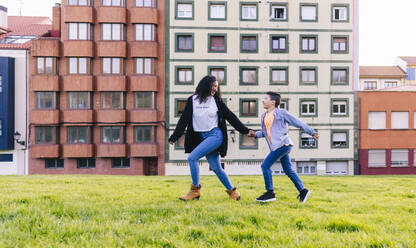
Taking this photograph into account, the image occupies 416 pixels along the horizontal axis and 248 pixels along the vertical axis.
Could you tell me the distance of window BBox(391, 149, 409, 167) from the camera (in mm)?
38531

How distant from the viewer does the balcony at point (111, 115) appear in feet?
116

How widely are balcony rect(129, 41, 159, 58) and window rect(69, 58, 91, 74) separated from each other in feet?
14.7

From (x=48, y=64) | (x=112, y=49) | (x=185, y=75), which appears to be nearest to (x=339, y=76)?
(x=185, y=75)

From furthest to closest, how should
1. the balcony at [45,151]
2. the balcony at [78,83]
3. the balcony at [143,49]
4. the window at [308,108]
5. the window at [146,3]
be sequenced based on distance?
the window at [308,108] < the window at [146,3] < the balcony at [143,49] < the balcony at [78,83] < the balcony at [45,151]

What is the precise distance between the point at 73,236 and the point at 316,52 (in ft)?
126

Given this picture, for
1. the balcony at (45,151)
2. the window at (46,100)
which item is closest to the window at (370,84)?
the window at (46,100)

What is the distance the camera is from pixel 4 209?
476 cm

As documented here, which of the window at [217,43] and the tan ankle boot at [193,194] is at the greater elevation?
the window at [217,43]

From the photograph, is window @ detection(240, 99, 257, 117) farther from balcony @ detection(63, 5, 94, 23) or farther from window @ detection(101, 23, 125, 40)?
balcony @ detection(63, 5, 94, 23)

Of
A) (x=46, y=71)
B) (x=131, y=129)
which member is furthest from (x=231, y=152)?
(x=46, y=71)

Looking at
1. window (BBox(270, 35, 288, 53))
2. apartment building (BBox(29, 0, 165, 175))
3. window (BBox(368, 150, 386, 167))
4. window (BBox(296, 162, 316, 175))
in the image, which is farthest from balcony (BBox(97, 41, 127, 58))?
window (BBox(368, 150, 386, 167))

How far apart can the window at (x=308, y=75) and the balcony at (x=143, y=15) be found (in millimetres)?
17052

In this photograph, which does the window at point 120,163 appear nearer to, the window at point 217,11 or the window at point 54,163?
the window at point 54,163

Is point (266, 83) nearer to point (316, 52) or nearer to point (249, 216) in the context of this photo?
point (316, 52)
